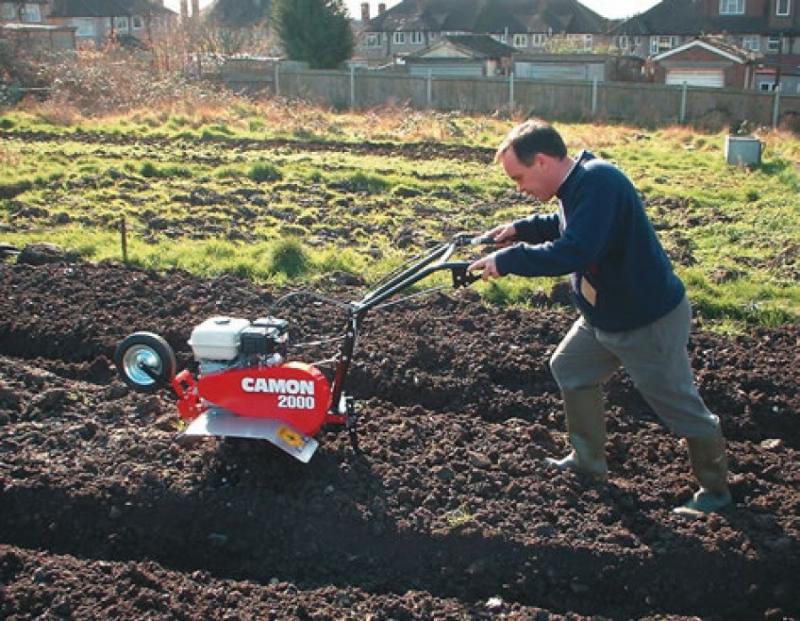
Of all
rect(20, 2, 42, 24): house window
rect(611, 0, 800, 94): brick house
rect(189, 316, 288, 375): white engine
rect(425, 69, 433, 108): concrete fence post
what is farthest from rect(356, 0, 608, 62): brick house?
rect(189, 316, 288, 375): white engine

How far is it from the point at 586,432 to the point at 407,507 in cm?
100

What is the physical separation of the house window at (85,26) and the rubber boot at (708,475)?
61.0 meters

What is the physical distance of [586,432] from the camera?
4797 mm

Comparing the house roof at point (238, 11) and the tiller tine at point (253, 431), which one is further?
the house roof at point (238, 11)

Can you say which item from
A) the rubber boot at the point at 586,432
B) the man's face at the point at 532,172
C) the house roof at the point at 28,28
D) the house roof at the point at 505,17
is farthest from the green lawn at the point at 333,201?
the house roof at the point at 505,17

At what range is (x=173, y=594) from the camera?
4043 millimetres

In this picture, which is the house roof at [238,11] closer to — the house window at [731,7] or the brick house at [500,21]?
the brick house at [500,21]

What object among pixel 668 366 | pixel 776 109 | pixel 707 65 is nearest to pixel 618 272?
pixel 668 366

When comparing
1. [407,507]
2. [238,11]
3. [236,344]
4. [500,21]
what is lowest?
[407,507]

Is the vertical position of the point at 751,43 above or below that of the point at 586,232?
above

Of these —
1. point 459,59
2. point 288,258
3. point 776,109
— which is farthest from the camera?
point 459,59

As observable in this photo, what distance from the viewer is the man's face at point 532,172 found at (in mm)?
4211

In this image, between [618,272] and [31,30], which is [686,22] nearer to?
[31,30]

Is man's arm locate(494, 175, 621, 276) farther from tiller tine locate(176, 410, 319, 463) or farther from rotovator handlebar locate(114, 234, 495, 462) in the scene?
tiller tine locate(176, 410, 319, 463)
